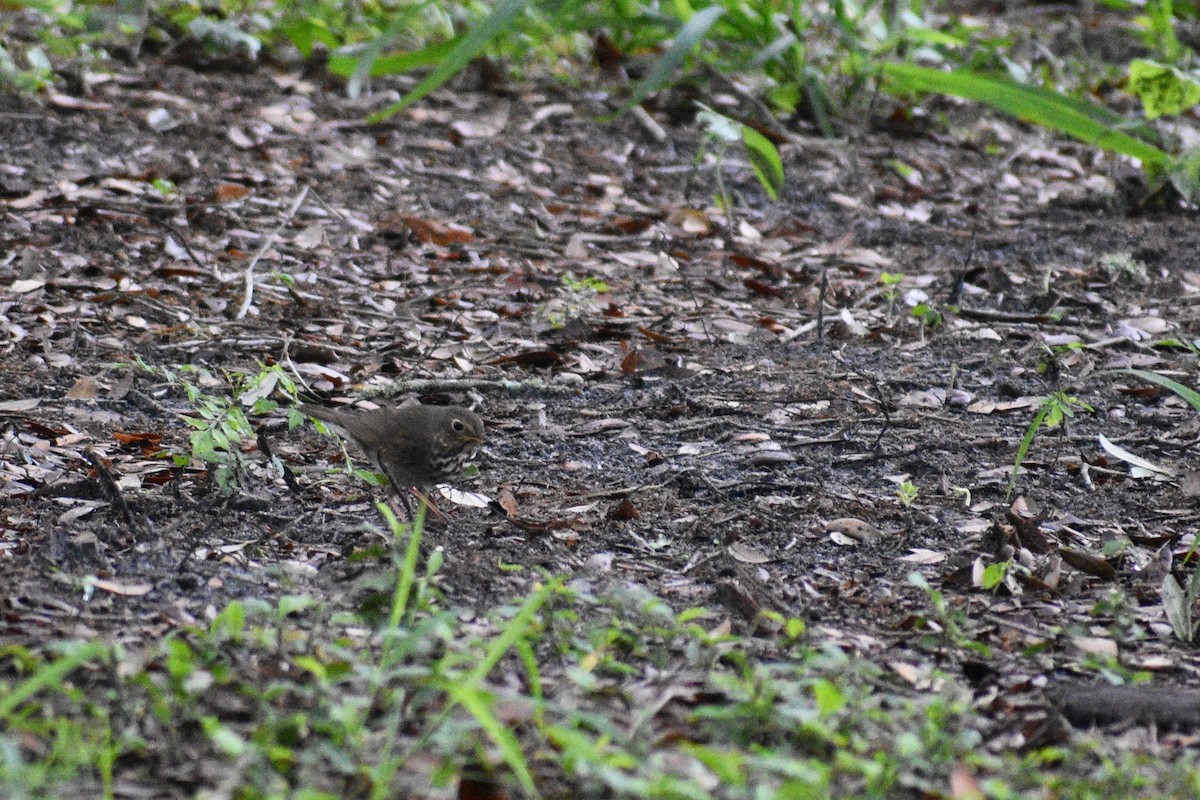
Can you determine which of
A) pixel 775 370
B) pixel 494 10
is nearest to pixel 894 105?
pixel 494 10

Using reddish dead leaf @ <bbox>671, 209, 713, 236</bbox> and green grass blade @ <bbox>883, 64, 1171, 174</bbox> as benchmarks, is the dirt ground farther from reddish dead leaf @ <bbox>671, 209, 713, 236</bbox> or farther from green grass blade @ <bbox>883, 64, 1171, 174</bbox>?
green grass blade @ <bbox>883, 64, 1171, 174</bbox>

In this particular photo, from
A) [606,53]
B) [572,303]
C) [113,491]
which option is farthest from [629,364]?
[606,53]

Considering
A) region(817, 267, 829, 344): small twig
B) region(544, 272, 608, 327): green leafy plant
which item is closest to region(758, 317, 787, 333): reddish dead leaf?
region(817, 267, 829, 344): small twig

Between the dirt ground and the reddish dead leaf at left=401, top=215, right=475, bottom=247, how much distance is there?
0.7 inches

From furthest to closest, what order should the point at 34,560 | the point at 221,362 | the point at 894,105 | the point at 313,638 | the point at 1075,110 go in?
the point at 894,105 < the point at 1075,110 < the point at 221,362 < the point at 34,560 < the point at 313,638

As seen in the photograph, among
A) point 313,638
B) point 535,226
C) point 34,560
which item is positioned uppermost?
point 313,638

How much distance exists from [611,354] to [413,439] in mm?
1432

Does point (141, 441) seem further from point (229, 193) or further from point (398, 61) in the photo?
point (398, 61)

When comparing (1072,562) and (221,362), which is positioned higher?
(1072,562)

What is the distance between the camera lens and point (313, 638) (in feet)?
9.56

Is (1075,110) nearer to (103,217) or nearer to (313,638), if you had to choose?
(103,217)

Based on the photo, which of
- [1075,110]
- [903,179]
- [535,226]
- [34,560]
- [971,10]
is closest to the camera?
[34,560]

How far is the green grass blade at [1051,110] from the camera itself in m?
7.02

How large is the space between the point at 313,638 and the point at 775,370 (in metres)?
2.79
